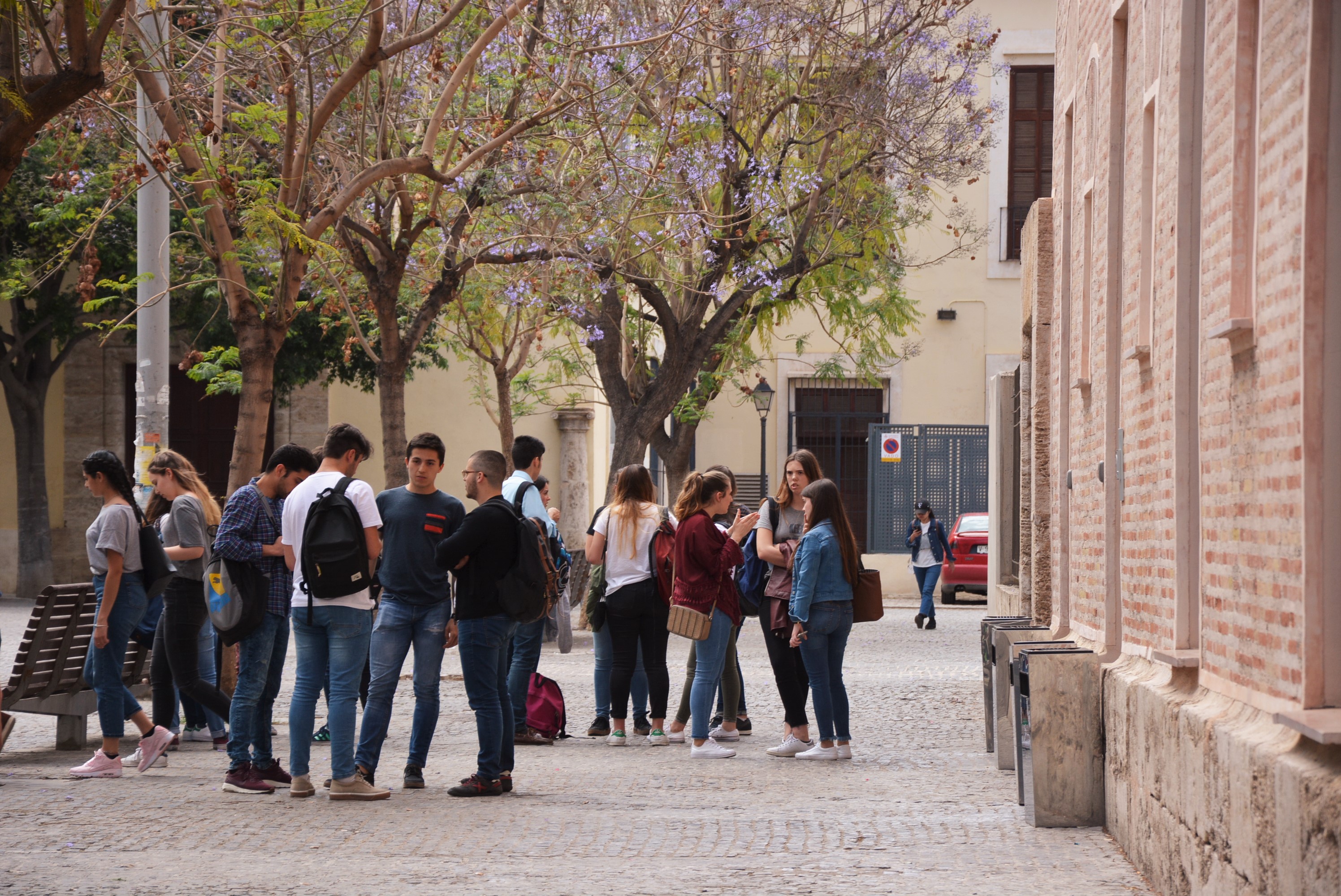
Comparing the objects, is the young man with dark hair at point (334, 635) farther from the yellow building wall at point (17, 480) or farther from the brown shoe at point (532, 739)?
the yellow building wall at point (17, 480)

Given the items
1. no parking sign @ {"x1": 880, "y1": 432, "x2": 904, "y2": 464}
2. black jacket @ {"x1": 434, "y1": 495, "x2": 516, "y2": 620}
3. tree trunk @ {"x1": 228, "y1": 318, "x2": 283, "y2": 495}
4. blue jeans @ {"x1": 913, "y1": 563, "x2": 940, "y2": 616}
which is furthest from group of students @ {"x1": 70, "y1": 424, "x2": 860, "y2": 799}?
no parking sign @ {"x1": 880, "y1": 432, "x2": 904, "y2": 464}

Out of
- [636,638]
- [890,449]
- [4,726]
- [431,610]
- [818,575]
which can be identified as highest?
[890,449]

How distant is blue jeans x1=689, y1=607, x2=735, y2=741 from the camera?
939cm

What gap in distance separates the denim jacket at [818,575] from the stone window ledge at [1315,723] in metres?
4.84

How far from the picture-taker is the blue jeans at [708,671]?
939cm

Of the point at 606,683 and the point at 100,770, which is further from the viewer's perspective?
the point at 606,683

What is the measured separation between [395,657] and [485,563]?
26.0 inches

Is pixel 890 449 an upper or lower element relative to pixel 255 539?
upper

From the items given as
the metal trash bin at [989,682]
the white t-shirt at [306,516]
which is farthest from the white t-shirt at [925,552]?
the white t-shirt at [306,516]

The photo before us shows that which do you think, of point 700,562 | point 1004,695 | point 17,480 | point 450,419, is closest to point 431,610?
point 700,562

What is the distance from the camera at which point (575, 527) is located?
28.4m

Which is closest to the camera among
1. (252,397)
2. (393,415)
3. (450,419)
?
(252,397)

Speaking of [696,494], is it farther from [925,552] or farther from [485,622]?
[925,552]

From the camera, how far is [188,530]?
9156 mm
